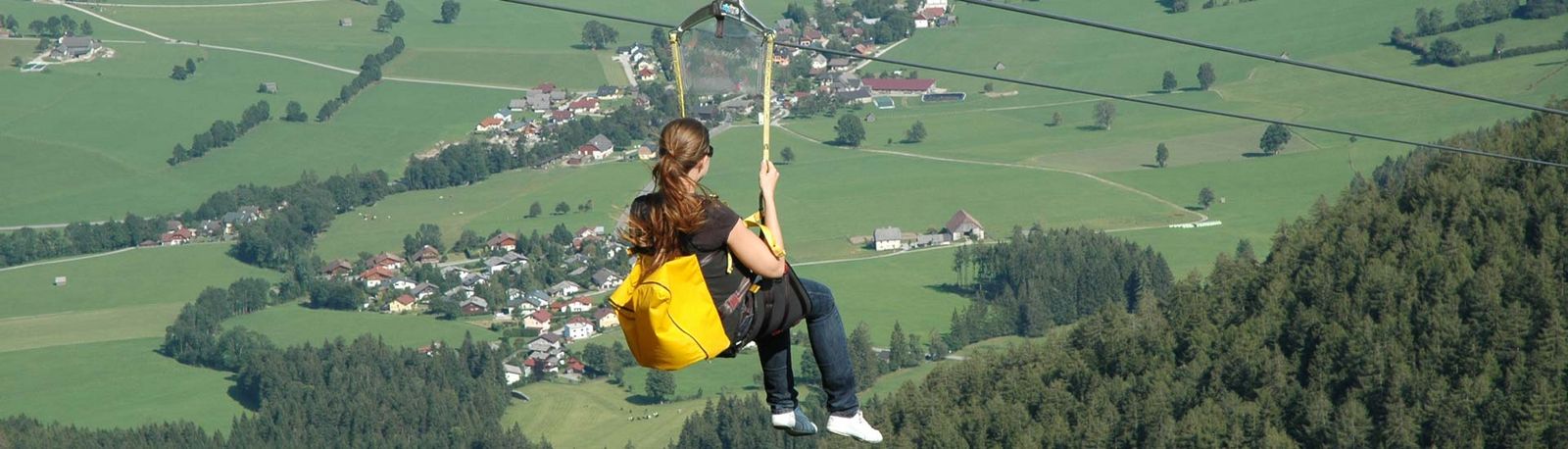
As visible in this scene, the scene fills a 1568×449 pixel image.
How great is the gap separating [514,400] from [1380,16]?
186 ft

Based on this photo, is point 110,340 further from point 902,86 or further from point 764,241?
point 764,241

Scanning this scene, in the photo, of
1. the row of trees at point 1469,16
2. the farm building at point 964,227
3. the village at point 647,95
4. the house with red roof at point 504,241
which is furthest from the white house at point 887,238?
the row of trees at point 1469,16

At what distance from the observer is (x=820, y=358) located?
10023 mm

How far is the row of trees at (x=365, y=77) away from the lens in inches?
3912

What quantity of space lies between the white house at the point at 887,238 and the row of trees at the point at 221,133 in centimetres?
3514

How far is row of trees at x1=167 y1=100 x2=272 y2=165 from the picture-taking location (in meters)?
93.8

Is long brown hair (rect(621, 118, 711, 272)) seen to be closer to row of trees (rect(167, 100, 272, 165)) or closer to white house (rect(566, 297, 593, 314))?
white house (rect(566, 297, 593, 314))

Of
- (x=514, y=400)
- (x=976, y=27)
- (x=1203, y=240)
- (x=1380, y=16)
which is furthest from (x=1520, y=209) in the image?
(x=976, y=27)

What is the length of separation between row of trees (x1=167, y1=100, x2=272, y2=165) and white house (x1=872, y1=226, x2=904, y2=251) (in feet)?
115

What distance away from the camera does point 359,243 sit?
8275 cm

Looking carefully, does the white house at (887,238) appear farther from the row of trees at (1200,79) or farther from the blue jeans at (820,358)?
the blue jeans at (820,358)

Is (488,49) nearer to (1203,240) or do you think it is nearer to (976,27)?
(976,27)

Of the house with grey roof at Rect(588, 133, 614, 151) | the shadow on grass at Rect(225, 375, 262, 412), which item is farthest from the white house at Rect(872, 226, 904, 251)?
the shadow on grass at Rect(225, 375, 262, 412)

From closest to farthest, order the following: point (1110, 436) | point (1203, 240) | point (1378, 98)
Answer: point (1110, 436), point (1203, 240), point (1378, 98)
